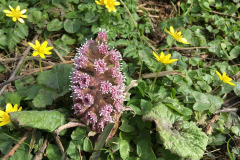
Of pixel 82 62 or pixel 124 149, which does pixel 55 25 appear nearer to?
pixel 82 62

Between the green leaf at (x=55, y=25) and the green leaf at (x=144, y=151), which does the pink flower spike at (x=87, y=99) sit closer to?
the green leaf at (x=144, y=151)

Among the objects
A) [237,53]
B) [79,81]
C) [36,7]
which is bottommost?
[237,53]

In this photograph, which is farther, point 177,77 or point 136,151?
point 177,77

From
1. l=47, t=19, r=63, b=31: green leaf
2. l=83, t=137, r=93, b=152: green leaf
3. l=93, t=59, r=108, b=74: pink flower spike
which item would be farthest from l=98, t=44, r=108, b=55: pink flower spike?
l=47, t=19, r=63, b=31: green leaf

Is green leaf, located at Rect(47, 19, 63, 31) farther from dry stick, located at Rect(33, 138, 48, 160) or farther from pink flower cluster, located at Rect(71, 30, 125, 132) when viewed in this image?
dry stick, located at Rect(33, 138, 48, 160)

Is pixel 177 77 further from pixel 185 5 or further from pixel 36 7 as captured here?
pixel 36 7

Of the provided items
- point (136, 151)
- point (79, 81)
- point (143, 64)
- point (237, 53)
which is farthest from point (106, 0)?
point (237, 53)

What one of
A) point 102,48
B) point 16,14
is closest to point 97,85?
point 102,48
